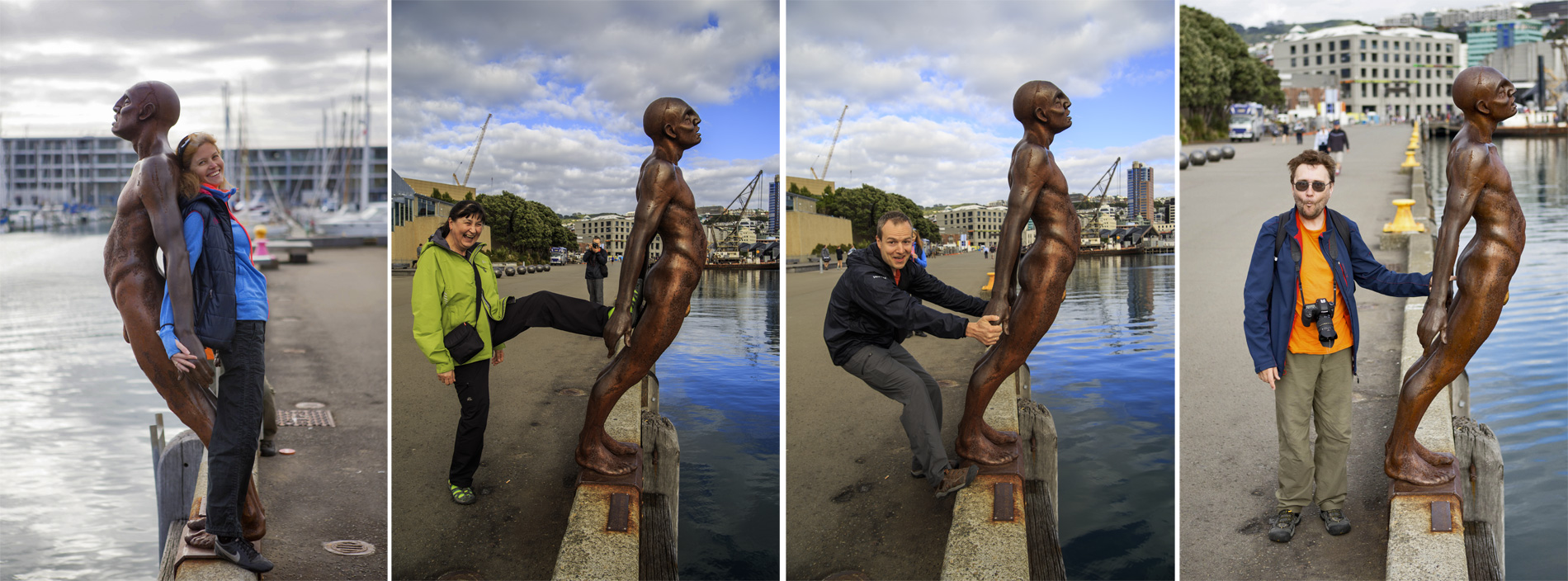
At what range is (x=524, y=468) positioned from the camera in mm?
4867

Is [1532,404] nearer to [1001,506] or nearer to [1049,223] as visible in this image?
[1001,506]

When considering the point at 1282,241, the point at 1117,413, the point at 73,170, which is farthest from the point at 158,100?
the point at 73,170

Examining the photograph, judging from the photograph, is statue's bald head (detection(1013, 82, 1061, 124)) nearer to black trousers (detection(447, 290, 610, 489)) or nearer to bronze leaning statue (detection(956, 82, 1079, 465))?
bronze leaning statue (detection(956, 82, 1079, 465))

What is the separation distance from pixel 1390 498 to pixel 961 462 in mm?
2064

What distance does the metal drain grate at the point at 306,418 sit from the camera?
7.99m

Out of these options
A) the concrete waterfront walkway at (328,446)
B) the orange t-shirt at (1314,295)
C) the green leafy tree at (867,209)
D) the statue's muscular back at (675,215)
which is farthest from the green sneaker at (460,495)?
the orange t-shirt at (1314,295)

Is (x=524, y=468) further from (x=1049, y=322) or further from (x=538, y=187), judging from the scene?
(x=1049, y=322)

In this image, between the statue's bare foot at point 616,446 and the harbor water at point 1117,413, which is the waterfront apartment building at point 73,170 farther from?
the harbor water at point 1117,413

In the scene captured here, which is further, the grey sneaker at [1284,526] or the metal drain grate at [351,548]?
the metal drain grate at [351,548]

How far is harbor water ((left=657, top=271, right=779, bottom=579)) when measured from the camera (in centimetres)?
473

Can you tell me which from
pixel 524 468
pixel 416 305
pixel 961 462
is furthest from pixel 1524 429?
pixel 416 305

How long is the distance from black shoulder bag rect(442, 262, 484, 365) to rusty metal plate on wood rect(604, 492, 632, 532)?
925 millimetres

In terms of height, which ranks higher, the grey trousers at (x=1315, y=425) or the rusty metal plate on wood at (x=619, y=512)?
the grey trousers at (x=1315, y=425)

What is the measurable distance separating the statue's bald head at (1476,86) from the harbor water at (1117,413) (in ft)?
4.24
